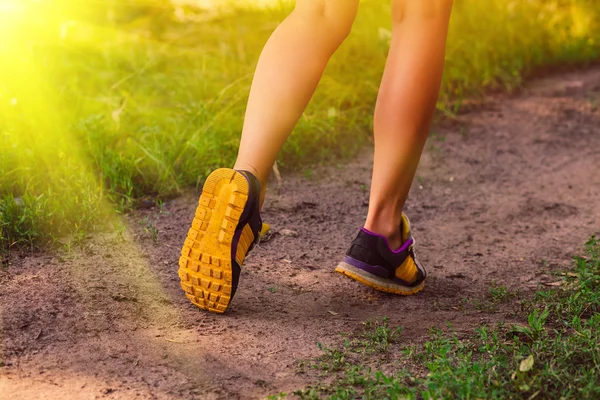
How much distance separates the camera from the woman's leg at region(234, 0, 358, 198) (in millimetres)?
1913

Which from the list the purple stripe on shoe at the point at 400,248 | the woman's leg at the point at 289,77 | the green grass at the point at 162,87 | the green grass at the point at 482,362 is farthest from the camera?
the green grass at the point at 162,87

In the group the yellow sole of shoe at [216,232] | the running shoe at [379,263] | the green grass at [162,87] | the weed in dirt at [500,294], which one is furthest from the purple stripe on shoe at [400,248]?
the green grass at [162,87]

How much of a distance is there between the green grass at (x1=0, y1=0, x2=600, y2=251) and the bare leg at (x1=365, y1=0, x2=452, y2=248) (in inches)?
40.9

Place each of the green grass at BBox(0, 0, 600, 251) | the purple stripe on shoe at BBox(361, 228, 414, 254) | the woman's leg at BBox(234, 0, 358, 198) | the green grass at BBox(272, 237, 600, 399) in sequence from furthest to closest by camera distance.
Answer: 1. the green grass at BBox(0, 0, 600, 251)
2. the purple stripe on shoe at BBox(361, 228, 414, 254)
3. the woman's leg at BBox(234, 0, 358, 198)
4. the green grass at BBox(272, 237, 600, 399)

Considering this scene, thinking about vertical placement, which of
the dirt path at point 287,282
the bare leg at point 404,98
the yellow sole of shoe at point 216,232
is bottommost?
the dirt path at point 287,282

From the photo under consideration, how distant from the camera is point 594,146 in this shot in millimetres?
3768

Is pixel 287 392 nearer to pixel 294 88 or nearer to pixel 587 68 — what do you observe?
pixel 294 88

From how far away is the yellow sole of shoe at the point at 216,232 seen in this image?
A: 1.83 m

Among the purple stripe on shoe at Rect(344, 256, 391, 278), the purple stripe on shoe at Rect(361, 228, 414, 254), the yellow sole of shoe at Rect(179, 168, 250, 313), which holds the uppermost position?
the yellow sole of shoe at Rect(179, 168, 250, 313)

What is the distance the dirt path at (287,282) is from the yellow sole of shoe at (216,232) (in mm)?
142

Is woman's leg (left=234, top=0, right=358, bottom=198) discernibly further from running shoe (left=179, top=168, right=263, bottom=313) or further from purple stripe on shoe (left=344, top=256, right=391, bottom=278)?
purple stripe on shoe (left=344, top=256, right=391, bottom=278)

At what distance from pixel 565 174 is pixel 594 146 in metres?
0.43

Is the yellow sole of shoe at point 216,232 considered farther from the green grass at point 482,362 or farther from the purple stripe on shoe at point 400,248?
the purple stripe on shoe at point 400,248

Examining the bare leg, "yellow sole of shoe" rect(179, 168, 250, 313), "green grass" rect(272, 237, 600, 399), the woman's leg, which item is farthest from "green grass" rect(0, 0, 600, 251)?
"green grass" rect(272, 237, 600, 399)
